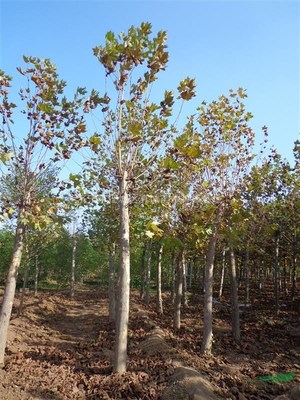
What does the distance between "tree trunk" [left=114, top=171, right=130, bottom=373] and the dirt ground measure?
1.30ft

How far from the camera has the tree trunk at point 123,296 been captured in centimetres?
734

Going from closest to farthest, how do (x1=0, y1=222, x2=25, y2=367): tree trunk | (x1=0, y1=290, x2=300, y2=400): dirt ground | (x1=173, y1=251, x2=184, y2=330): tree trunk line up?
1. (x1=0, y1=290, x2=300, y2=400): dirt ground
2. (x1=0, y1=222, x2=25, y2=367): tree trunk
3. (x1=173, y1=251, x2=184, y2=330): tree trunk

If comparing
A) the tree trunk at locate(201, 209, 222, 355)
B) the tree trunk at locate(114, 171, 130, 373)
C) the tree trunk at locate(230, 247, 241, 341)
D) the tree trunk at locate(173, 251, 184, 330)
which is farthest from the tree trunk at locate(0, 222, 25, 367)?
the tree trunk at locate(230, 247, 241, 341)

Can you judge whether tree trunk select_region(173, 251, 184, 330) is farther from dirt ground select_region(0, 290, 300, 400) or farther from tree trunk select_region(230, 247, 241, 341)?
tree trunk select_region(230, 247, 241, 341)

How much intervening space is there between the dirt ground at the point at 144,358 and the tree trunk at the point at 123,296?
1.30 feet

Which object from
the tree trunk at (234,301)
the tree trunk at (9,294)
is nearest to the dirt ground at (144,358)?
the tree trunk at (234,301)

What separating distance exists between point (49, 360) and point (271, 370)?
663 cm

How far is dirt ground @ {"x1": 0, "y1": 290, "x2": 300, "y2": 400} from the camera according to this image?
6.80m

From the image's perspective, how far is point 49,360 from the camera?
29.5 feet

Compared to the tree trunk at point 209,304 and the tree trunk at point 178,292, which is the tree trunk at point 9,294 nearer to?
the tree trunk at point 209,304

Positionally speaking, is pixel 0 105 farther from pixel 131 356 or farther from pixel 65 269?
pixel 65 269

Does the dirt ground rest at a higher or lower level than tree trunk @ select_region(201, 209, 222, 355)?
lower

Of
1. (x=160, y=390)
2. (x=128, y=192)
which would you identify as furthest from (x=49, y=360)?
(x=128, y=192)

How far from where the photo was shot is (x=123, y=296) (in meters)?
7.48
